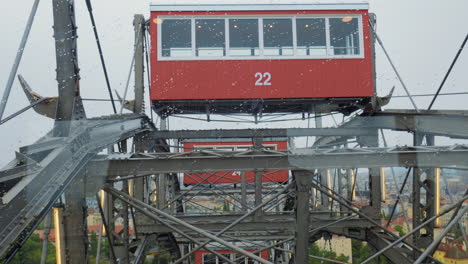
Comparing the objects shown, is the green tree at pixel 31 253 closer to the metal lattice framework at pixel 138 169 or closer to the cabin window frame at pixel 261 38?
the metal lattice framework at pixel 138 169

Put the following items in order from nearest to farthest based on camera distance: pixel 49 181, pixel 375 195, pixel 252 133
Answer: pixel 49 181 < pixel 375 195 < pixel 252 133

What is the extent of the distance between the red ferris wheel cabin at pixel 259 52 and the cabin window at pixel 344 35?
0.07 ft

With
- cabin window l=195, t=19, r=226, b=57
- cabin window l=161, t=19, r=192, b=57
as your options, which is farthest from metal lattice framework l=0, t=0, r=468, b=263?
cabin window l=195, t=19, r=226, b=57

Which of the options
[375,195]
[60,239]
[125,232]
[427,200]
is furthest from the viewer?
[375,195]

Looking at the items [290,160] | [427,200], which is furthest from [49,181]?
[427,200]

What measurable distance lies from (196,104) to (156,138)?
128 cm

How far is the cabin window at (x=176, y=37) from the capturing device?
9367 mm

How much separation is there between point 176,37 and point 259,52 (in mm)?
1875

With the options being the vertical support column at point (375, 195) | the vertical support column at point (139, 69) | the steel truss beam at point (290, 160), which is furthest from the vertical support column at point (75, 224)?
the vertical support column at point (375, 195)

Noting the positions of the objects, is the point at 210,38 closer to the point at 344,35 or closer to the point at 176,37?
the point at 176,37

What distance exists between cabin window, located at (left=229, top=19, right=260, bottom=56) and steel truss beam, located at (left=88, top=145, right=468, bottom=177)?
14.9 feet

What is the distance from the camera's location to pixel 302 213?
5.57m

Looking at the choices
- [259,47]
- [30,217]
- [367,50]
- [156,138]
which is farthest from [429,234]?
[30,217]

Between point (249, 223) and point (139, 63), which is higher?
point (139, 63)
